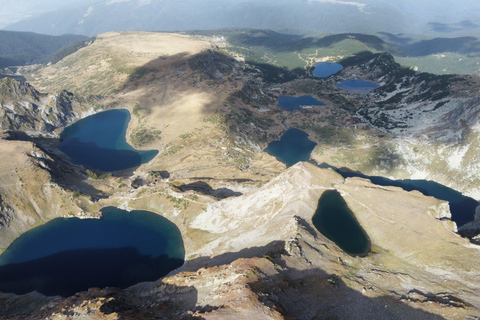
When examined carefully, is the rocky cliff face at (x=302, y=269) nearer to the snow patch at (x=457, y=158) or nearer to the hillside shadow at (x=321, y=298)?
the hillside shadow at (x=321, y=298)

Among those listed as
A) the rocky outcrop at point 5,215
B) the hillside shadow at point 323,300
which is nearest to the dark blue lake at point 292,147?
the hillside shadow at point 323,300

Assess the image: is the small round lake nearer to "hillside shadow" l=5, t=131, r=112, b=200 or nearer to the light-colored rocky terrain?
the light-colored rocky terrain

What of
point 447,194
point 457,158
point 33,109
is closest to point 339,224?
point 447,194

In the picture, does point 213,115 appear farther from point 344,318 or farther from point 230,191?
point 344,318

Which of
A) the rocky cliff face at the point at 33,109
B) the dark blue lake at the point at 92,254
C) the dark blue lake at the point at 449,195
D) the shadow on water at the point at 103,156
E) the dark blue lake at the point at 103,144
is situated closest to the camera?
the dark blue lake at the point at 92,254

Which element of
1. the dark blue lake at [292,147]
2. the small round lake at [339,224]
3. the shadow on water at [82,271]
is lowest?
the shadow on water at [82,271]
